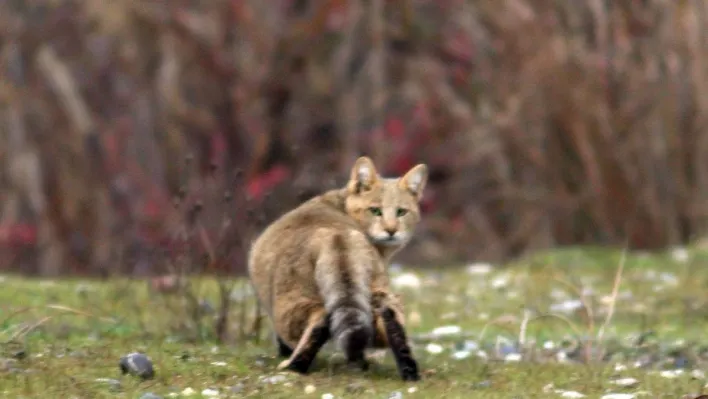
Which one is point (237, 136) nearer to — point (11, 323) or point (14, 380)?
point (11, 323)

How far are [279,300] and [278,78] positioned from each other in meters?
13.0

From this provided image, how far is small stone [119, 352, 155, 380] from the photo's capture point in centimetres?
697

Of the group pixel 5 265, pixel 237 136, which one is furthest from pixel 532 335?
pixel 237 136

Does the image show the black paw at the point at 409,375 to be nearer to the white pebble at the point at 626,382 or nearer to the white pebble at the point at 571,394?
the white pebble at the point at 571,394

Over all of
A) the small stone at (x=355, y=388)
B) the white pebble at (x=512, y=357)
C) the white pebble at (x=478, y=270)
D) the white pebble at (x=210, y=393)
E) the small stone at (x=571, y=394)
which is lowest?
the small stone at (x=571, y=394)

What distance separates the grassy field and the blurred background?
1.86m

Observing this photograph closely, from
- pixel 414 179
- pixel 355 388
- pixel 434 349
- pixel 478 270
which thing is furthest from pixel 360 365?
pixel 478 270

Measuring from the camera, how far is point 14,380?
6.71 m

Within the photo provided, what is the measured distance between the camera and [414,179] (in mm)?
8375

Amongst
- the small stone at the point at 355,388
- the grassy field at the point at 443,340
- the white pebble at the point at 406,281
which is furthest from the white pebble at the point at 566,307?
the small stone at the point at 355,388

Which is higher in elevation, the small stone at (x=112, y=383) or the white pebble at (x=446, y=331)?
the white pebble at (x=446, y=331)

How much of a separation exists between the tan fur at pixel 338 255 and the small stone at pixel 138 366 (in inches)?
28.9

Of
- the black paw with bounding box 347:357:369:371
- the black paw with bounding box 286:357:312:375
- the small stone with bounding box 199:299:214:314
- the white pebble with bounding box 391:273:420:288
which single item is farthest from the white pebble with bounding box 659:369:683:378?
the white pebble with bounding box 391:273:420:288

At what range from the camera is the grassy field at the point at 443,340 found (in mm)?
6961
